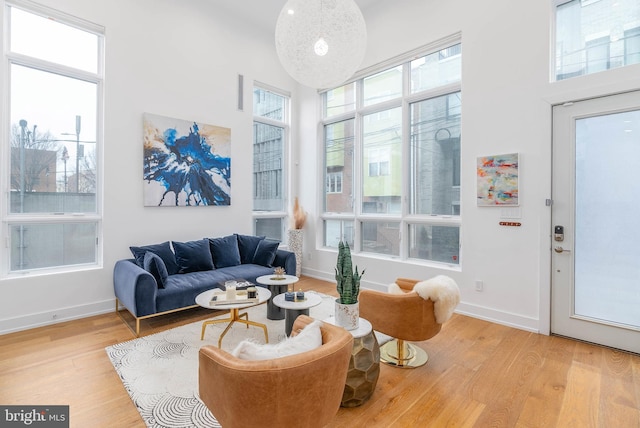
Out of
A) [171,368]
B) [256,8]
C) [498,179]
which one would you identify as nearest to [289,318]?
[171,368]

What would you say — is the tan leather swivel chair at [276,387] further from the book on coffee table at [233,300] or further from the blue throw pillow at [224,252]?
the blue throw pillow at [224,252]

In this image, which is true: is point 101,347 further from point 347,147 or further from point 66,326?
point 347,147

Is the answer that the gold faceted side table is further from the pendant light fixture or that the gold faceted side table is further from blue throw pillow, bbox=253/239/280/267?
blue throw pillow, bbox=253/239/280/267

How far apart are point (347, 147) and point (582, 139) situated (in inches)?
135

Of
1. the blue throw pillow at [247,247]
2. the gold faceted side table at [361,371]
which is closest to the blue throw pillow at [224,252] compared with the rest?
the blue throw pillow at [247,247]

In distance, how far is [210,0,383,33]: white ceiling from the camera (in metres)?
4.95

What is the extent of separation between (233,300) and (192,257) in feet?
5.28

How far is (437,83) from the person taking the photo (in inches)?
177

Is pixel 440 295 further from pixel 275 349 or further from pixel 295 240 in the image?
pixel 295 240

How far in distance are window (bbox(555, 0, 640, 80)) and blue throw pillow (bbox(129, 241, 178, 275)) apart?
17.1 feet

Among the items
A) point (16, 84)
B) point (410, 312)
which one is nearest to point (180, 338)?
point (410, 312)

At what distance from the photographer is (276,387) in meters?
1.35

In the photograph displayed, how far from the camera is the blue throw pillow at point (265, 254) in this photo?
490cm

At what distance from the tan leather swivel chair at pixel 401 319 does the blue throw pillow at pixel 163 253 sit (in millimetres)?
2756
